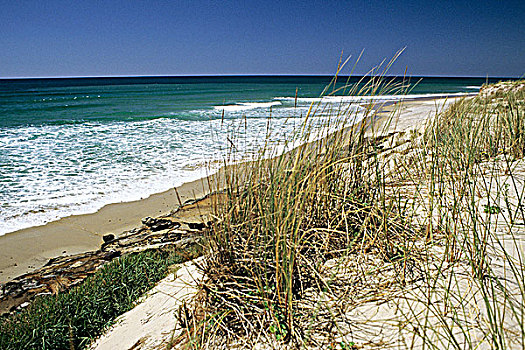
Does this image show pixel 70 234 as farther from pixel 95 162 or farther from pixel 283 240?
pixel 283 240

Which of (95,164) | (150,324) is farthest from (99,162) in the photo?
(150,324)

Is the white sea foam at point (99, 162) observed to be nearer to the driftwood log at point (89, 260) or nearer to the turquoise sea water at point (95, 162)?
the turquoise sea water at point (95, 162)

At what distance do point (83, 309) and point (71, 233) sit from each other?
2.58 m

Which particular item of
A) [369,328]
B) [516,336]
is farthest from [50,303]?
[516,336]

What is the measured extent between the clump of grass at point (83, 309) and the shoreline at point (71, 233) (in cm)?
104

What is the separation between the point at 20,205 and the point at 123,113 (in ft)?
50.2

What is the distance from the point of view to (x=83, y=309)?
8.82 ft

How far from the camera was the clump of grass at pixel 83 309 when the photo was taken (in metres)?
2.43

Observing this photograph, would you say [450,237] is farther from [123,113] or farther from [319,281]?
[123,113]

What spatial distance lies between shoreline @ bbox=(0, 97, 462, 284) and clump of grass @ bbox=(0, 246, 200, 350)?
40.9 inches

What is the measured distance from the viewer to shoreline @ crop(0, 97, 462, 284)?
166 inches

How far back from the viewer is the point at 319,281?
206cm

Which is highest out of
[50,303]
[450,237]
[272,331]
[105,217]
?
[450,237]

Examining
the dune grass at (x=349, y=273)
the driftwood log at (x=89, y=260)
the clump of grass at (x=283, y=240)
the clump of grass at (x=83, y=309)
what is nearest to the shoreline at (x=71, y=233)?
the driftwood log at (x=89, y=260)
